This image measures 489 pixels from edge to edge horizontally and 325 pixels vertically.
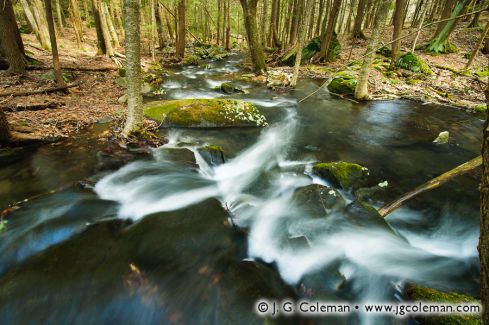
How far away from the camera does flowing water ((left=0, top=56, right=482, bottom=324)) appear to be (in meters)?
3.65

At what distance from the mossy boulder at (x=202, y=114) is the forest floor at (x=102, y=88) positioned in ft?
4.08

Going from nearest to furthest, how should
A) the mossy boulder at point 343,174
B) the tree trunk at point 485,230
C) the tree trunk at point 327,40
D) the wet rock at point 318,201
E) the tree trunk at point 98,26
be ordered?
the tree trunk at point 485,230 → the wet rock at point 318,201 → the mossy boulder at point 343,174 → the tree trunk at point 98,26 → the tree trunk at point 327,40

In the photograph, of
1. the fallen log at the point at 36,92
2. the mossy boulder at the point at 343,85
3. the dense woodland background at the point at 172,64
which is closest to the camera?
the dense woodland background at the point at 172,64

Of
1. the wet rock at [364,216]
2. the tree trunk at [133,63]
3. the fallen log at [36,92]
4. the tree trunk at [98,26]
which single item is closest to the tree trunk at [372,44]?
the wet rock at [364,216]

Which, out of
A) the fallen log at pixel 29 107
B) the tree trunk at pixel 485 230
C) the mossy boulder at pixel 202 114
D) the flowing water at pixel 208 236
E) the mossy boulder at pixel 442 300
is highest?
the tree trunk at pixel 485 230

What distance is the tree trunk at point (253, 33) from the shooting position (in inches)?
591

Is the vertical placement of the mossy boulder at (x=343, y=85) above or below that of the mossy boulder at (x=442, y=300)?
above

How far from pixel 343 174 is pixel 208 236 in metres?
3.46

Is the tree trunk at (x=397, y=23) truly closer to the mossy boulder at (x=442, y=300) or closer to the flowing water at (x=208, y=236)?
the flowing water at (x=208, y=236)

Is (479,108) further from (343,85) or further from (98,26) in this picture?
(98,26)

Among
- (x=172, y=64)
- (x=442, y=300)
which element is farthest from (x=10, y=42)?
(x=442, y=300)

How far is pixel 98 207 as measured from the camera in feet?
17.1

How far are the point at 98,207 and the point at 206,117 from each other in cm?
478

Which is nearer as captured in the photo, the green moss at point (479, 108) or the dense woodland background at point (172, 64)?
the dense woodland background at point (172, 64)
